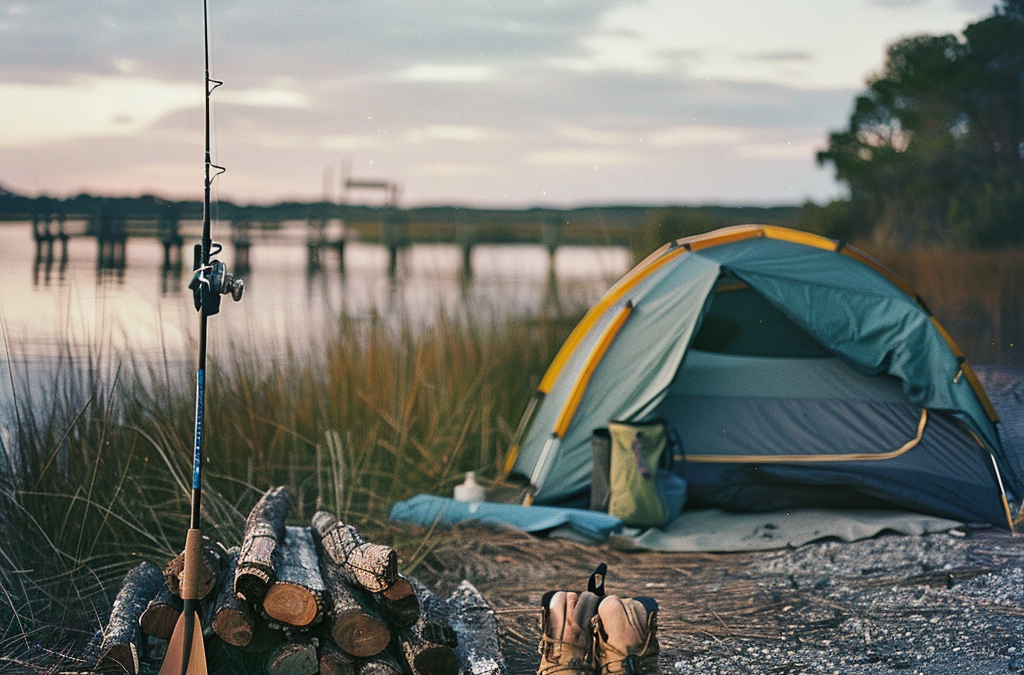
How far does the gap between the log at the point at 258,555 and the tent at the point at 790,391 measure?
1.99 metres

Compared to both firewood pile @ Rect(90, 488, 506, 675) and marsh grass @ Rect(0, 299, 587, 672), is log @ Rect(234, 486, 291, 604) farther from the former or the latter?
marsh grass @ Rect(0, 299, 587, 672)

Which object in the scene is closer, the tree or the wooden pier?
the wooden pier

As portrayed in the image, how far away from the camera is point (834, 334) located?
4773mm

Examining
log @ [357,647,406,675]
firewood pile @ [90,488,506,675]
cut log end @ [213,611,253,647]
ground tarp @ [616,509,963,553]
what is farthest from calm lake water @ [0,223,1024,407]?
ground tarp @ [616,509,963,553]

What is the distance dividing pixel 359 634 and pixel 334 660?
0.29ft

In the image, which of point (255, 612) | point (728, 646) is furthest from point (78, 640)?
point (728, 646)

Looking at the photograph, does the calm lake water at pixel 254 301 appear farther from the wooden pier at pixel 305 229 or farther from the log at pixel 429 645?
the wooden pier at pixel 305 229

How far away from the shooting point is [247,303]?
5.26 meters

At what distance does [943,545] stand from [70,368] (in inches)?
140

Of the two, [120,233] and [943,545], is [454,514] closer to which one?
[943,545]

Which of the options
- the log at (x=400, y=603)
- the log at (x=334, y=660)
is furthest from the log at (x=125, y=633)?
the log at (x=400, y=603)

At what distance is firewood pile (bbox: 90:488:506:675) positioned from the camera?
2594mm

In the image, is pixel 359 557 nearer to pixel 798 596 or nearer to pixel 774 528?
pixel 798 596

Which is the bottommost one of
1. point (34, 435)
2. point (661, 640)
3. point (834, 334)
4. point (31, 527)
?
point (661, 640)
